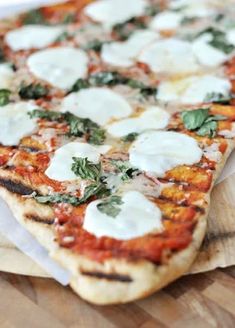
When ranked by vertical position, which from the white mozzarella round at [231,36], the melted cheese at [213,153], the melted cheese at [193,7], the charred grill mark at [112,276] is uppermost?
the white mozzarella round at [231,36]

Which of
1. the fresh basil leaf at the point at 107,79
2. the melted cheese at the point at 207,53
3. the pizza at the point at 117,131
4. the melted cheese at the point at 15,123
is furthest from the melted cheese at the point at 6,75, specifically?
the melted cheese at the point at 207,53

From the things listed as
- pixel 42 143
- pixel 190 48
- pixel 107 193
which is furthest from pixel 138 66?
pixel 107 193

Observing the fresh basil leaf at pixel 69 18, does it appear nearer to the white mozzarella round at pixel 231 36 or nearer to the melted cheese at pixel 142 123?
the white mozzarella round at pixel 231 36

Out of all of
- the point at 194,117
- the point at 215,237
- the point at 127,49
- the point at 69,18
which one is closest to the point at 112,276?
the point at 215,237

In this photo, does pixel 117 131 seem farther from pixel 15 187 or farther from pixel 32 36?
pixel 32 36

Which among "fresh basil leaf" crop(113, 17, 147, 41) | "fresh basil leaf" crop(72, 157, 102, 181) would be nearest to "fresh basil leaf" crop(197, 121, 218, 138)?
"fresh basil leaf" crop(72, 157, 102, 181)

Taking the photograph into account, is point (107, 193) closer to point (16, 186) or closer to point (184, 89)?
point (16, 186)
